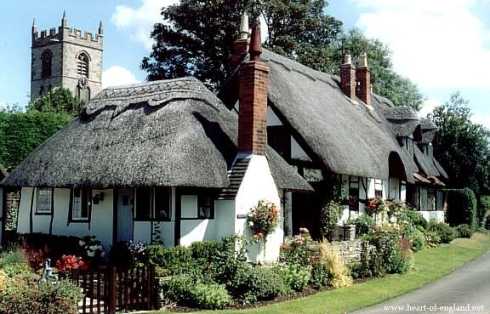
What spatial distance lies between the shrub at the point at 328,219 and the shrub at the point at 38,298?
13667mm

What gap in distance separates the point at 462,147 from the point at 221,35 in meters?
19.0

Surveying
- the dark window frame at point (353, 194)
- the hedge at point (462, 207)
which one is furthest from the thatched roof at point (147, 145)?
the hedge at point (462, 207)

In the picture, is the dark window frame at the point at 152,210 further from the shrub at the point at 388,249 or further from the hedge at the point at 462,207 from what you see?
the hedge at the point at 462,207

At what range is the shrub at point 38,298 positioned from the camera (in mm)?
12250

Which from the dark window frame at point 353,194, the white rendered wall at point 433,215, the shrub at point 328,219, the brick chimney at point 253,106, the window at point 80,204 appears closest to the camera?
the brick chimney at point 253,106

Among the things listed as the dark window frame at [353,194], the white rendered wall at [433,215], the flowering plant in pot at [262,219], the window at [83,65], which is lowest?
the white rendered wall at [433,215]

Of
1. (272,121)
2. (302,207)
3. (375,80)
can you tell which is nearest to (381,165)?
(302,207)

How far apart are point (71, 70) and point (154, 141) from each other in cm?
7419

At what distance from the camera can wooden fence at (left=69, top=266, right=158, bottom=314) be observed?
1398 cm

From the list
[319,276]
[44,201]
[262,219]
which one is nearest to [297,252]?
[319,276]

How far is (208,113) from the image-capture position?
2072 cm

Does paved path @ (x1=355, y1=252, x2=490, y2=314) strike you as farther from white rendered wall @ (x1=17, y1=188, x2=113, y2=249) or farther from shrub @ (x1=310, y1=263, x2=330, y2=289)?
white rendered wall @ (x1=17, y1=188, x2=113, y2=249)

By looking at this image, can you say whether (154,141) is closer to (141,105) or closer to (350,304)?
(141,105)

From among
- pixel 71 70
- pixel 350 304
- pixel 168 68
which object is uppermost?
pixel 71 70
